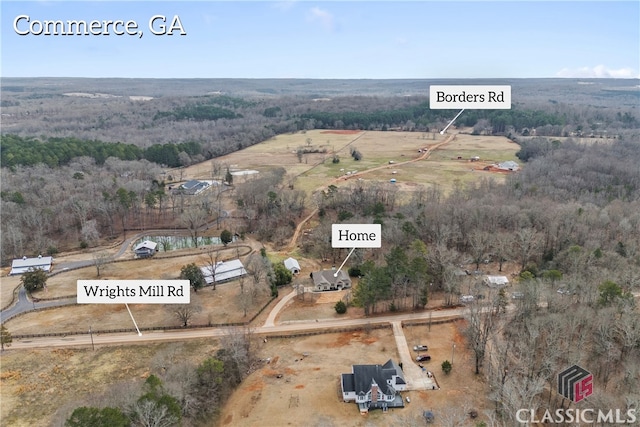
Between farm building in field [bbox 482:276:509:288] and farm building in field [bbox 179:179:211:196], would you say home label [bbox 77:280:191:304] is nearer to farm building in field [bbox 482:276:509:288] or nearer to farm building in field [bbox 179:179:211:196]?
farm building in field [bbox 482:276:509:288]

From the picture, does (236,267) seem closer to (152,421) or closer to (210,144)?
(152,421)

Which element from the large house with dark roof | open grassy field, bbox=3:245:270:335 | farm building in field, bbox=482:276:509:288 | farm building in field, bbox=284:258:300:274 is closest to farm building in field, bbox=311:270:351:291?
farm building in field, bbox=284:258:300:274

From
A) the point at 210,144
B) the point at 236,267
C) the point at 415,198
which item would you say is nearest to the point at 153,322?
the point at 236,267

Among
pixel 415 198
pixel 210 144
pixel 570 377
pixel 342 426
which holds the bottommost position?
pixel 342 426

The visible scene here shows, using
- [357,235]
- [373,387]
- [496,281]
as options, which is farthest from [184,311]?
[496,281]

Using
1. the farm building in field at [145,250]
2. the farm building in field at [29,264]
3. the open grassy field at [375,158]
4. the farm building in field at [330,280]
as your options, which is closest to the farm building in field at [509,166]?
the open grassy field at [375,158]

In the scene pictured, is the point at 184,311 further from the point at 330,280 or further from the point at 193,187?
the point at 193,187
